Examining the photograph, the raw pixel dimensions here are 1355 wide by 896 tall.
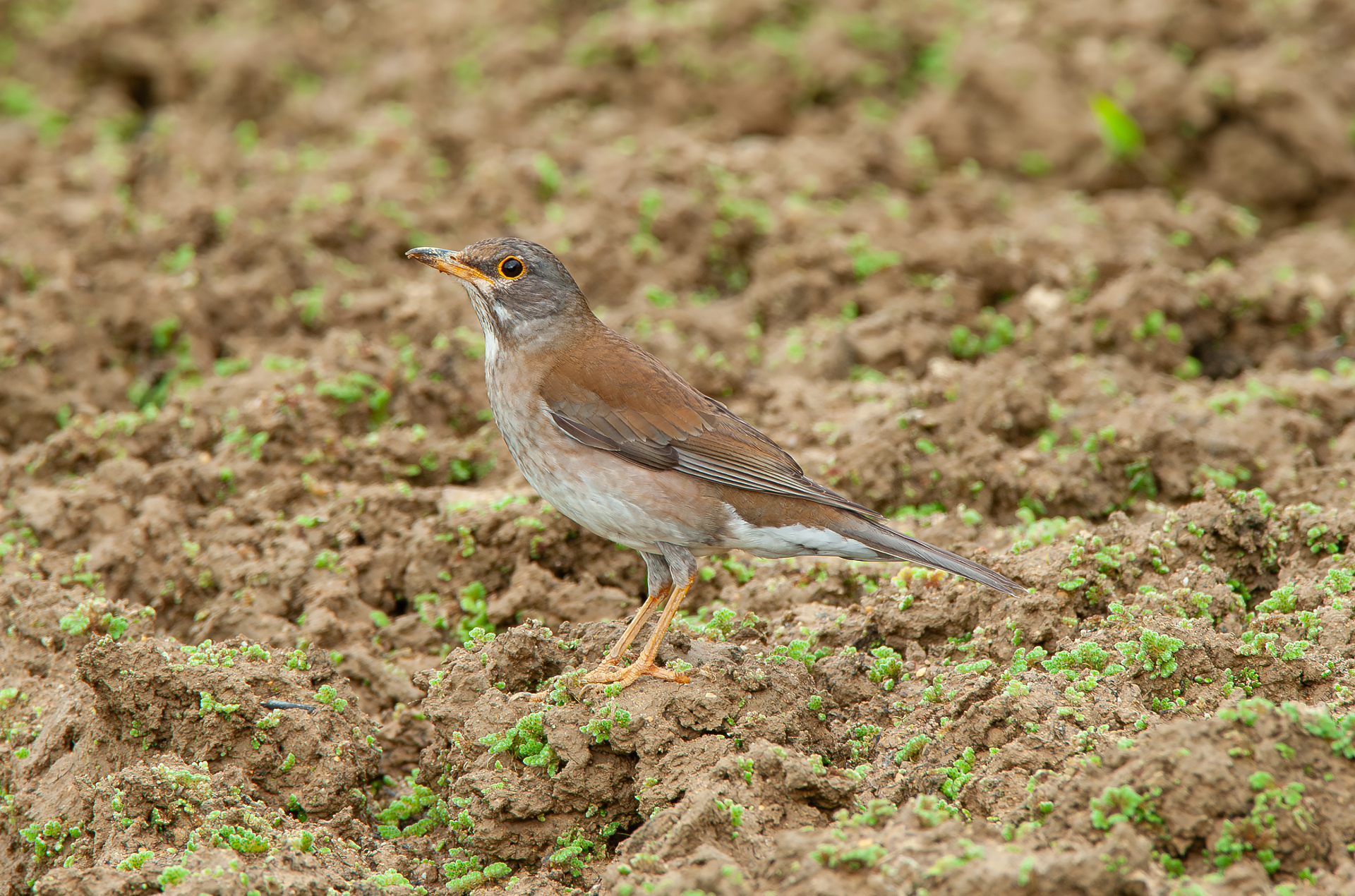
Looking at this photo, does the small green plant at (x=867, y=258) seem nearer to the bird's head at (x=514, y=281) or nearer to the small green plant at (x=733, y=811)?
the bird's head at (x=514, y=281)

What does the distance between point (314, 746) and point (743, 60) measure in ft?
26.2

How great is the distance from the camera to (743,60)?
1095 cm

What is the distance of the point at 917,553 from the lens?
186 inches

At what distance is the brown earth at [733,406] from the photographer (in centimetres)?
406

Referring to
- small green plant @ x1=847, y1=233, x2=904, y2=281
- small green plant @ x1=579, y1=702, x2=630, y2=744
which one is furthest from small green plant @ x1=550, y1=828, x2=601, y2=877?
A: small green plant @ x1=847, y1=233, x2=904, y2=281

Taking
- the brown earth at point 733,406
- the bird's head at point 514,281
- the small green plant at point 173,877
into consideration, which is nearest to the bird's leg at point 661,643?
the brown earth at point 733,406

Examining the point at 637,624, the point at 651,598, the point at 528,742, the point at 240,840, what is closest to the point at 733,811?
the point at 528,742

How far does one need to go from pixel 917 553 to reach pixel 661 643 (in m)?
1.05

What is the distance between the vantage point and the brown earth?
4.06m

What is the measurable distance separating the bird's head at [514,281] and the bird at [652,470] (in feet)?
0.04

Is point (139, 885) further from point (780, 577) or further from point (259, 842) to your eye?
point (780, 577)

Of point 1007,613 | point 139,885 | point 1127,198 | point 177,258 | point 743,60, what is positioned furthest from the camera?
point 743,60

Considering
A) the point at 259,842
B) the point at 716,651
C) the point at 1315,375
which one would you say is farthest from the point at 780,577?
the point at 1315,375

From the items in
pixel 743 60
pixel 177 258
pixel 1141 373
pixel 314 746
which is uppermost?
pixel 743 60
